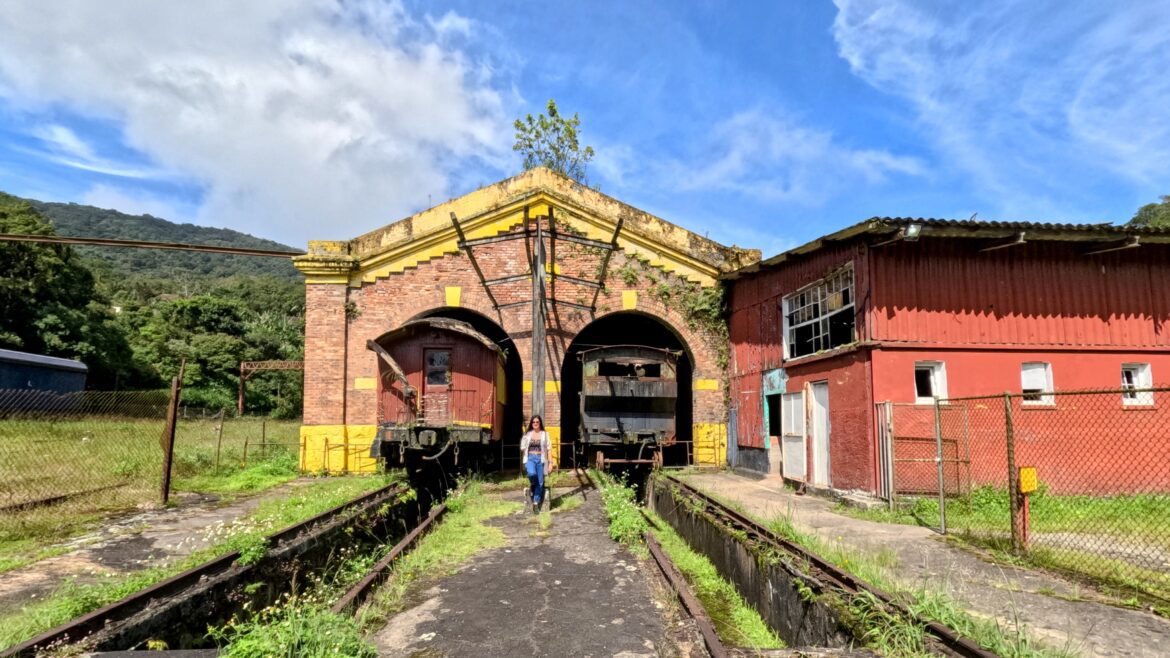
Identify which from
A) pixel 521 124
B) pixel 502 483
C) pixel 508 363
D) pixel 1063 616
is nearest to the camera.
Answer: pixel 1063 616

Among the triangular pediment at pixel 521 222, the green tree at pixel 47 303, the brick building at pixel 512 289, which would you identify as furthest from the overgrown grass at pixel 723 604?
the green tree at pixel 47 303

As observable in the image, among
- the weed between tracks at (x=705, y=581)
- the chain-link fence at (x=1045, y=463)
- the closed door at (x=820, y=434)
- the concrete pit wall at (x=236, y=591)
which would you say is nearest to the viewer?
the concrete pit wall at (x=236, y=591)

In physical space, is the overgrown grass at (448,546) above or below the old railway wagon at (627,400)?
below

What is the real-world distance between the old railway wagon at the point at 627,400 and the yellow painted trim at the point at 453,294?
3.63 m

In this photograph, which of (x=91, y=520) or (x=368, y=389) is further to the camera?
(x=368, y=389)

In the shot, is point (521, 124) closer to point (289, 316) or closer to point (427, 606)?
point (427, 606)

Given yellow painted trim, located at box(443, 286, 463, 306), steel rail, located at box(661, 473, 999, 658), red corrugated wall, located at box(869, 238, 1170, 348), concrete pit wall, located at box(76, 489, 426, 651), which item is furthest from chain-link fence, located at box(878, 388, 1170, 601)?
yellow painted trim, located at box(443, 286, 463, 306)

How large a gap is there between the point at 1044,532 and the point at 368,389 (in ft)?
44.0

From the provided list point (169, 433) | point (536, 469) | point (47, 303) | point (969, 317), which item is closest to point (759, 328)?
point (969, 317)

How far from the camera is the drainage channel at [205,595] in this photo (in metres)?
4.39

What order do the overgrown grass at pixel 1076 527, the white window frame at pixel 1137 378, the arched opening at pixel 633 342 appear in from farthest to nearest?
1. the arched opening at pixel 633 342
2. the white window frame at pixel 1137 378
3. the overgrown grass at pixel 1076 527

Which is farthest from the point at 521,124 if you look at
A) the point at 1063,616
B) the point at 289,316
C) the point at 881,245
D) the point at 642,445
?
the point at 289,316

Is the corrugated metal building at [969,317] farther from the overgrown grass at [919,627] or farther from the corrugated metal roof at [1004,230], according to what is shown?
the overgrown grass at [919,627]

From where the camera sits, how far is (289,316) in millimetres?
62312
